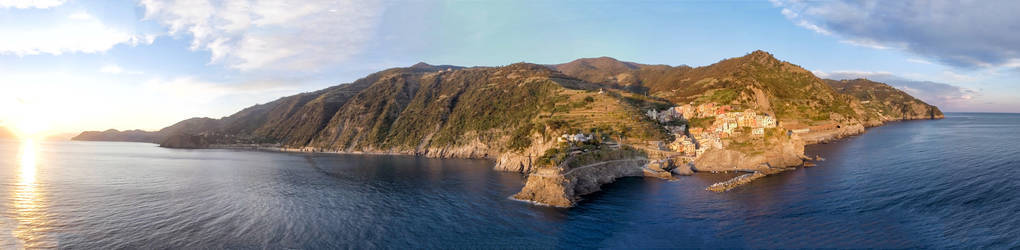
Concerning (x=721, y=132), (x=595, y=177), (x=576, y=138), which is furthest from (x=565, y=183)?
(x=721, y=132)

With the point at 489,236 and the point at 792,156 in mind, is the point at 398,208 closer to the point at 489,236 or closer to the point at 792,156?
the point at 489,236

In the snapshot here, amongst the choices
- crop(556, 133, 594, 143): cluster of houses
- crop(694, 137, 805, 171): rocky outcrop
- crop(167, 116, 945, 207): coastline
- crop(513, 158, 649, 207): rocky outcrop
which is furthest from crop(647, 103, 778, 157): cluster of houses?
crop(513, 158, 649, 207): rocky outcrop

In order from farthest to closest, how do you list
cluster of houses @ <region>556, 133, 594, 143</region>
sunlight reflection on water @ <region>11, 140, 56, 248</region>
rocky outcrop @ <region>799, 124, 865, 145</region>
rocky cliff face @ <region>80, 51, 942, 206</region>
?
1. rocky outcrop @ <region>799, 124, 865, 145</region>
2. cluster of houses @ <region>556, 133, 594, 143</region>
3. rocky cliff face @ <region>80, 51, 942, 206</region>
4. sunlight reflection on water @ <region>11, 140, 56, 248</region>

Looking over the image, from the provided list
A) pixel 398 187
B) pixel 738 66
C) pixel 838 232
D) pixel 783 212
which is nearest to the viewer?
pixel 838 232

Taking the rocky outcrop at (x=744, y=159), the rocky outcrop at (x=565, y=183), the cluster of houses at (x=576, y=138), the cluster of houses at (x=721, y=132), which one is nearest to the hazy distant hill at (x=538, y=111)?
the rocky outcrop at (x=744, y=159)

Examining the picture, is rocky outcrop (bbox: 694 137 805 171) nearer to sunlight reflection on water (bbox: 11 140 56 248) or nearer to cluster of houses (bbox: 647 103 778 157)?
cluster of houses (bbox: 647 103 778 157)

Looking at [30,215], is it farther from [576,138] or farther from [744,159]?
[744,159]

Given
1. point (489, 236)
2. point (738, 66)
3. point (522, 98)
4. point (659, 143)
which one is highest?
point (738, 66)

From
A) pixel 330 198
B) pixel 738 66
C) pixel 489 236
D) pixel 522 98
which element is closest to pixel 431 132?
pixel 522 98
